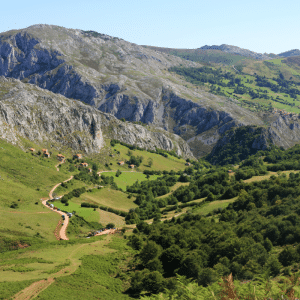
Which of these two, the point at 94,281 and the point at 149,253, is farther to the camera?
the point at 149,253

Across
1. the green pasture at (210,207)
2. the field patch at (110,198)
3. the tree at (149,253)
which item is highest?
the tree at (149,253)

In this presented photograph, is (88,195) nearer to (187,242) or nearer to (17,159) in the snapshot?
(17,159)

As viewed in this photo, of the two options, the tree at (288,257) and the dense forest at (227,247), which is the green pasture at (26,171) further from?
the tree at (288,257)

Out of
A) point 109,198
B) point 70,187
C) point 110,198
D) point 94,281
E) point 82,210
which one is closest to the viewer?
point 94,281

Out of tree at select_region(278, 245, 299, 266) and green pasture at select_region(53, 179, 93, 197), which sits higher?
tree at select_region(278, 245, 299, 266)

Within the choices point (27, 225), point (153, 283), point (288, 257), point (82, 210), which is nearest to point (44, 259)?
point (153, 283)

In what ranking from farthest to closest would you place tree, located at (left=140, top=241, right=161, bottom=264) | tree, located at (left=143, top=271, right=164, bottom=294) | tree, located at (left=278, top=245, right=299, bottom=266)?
1. tree, located at (left=140, top=241, right=161, bottom=264)
2. tree, located at (left=143, top=271, right=164, bottom=294)
3. tree, located at (left=278, top=245, right=299, bottom=266)

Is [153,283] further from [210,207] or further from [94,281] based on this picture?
[210,207]

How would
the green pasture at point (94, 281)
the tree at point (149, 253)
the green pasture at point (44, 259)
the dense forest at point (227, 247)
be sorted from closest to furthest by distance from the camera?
the dense forest at point (227, 247)
the green pasture at point (94, 281)
the green pasture at point (44, 259)
the tree at point (149, 253)

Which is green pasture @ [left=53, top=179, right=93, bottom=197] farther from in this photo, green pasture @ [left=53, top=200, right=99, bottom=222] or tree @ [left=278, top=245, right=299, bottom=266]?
tree @ [left=278, top=245, right=299, bottom=266]

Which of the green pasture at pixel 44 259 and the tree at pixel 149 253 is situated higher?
the tree at pixel 149 253

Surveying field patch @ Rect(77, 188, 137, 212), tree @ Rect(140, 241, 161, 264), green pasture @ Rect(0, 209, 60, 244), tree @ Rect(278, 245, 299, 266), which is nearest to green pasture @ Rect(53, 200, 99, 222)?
field patch @ Rect(77, 188, 137, 212)

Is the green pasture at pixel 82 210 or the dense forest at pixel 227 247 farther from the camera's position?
the green pasture at pixel 82 210

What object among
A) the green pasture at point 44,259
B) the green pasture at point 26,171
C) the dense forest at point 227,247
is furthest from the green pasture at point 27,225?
the dense forest at point 227,247
